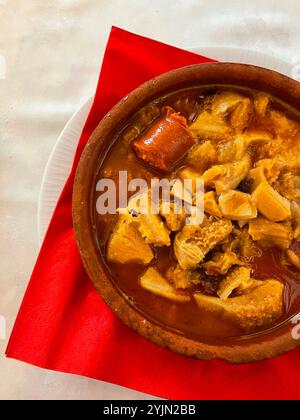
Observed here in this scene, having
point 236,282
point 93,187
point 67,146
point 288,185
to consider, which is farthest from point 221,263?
point 67,146

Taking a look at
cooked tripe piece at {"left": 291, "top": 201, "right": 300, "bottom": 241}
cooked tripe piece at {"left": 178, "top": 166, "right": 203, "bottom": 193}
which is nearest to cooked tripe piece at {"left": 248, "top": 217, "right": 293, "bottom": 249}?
cooked tripe piece at {"left": 291, "top": 201, "right": 300, "bottom": 241}

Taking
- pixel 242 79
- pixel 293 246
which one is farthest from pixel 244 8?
pixel 293 246

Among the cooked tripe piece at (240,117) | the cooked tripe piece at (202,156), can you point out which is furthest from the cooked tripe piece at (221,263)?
the cooked tripe piece at (240,117)

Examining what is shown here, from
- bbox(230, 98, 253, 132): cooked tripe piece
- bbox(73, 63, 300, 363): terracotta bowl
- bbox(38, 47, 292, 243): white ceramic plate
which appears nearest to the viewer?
bbox(73, 63, 300, 363): terracotta bowl

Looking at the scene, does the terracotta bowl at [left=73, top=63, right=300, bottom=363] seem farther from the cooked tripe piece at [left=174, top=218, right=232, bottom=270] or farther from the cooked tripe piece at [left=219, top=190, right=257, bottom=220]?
the cooked tripe piece at [left=219, top=190, right=257, bottom=220]

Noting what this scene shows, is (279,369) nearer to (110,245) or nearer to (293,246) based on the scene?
(293,246)

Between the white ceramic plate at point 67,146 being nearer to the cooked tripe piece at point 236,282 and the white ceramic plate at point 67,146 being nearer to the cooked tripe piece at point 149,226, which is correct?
the cooked tripe piece at point 149,226

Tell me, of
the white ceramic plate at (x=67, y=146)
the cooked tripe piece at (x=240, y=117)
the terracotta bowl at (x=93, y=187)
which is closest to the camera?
the terracotta bowl at (x=93, y=187)
